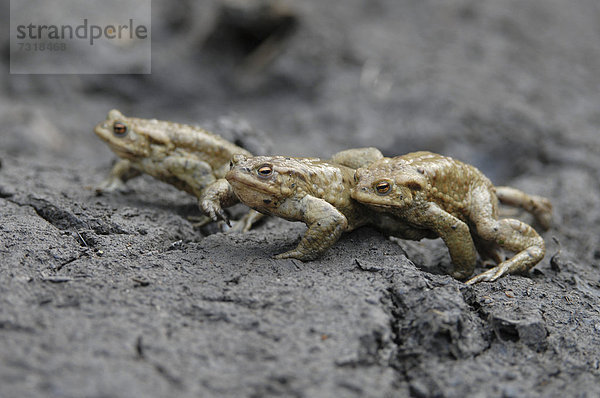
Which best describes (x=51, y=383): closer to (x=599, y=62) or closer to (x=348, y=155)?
(x=348, y=155)

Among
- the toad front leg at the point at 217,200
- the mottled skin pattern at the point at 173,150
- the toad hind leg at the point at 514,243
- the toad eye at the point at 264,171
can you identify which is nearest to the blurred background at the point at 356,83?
the mottled skin pattern at the point at 173,150

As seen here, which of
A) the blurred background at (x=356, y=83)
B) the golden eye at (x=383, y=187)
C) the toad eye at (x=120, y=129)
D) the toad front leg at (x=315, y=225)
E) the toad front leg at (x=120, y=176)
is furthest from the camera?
the blurred background at (x=356, y=83)

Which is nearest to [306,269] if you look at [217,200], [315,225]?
→ [315,225]

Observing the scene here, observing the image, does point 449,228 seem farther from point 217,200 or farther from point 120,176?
point 120,176

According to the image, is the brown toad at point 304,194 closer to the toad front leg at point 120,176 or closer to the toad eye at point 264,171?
the toad eye at point 264,171

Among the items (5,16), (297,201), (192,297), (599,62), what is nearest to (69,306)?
(192,297)

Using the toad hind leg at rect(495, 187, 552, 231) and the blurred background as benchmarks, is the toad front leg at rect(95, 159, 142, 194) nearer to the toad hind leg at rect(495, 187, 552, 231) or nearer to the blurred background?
the blurred background

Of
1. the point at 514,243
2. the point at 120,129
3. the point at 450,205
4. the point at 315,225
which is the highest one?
the point at 120,129
